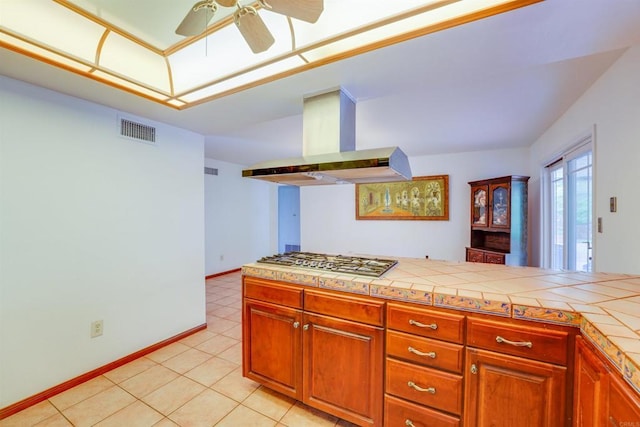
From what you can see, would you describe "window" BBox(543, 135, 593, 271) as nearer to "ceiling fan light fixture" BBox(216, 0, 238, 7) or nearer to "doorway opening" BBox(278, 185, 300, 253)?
"ceiling fan light fixture" BBox(216, 0, 238, 7)

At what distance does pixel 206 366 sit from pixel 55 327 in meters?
1.12

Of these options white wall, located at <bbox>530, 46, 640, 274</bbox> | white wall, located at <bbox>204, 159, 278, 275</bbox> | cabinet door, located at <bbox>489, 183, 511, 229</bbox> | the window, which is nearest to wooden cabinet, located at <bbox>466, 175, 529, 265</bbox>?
cabinet door, located at <bbox>489, 183, 511, 229</bbox>

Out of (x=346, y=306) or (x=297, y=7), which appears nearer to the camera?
(x=297, y=7)

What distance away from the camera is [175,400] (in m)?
1.84

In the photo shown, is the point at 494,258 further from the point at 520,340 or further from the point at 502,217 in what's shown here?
the point at 520,340

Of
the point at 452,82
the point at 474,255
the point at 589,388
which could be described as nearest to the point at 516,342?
the point at 589,388

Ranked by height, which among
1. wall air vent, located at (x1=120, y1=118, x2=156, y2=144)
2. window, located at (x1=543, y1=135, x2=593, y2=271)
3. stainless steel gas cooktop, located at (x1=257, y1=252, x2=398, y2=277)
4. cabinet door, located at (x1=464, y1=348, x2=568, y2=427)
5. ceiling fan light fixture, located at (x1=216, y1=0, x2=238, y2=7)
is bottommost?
cabinet door, located at (x1=464, y1=348, x2=568, y2=427)

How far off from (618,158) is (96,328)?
13.0 feet

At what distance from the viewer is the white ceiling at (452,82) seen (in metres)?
1.26

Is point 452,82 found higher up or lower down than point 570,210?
higher up

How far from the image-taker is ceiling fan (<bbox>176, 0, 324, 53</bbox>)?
1065 millimetres

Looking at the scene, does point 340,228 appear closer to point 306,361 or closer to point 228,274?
point 228,274

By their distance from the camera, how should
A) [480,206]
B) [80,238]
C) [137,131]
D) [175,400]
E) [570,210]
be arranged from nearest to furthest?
[175,400], [80,238], [137,131], [570,210], [480,206]

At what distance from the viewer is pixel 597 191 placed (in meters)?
1.90
